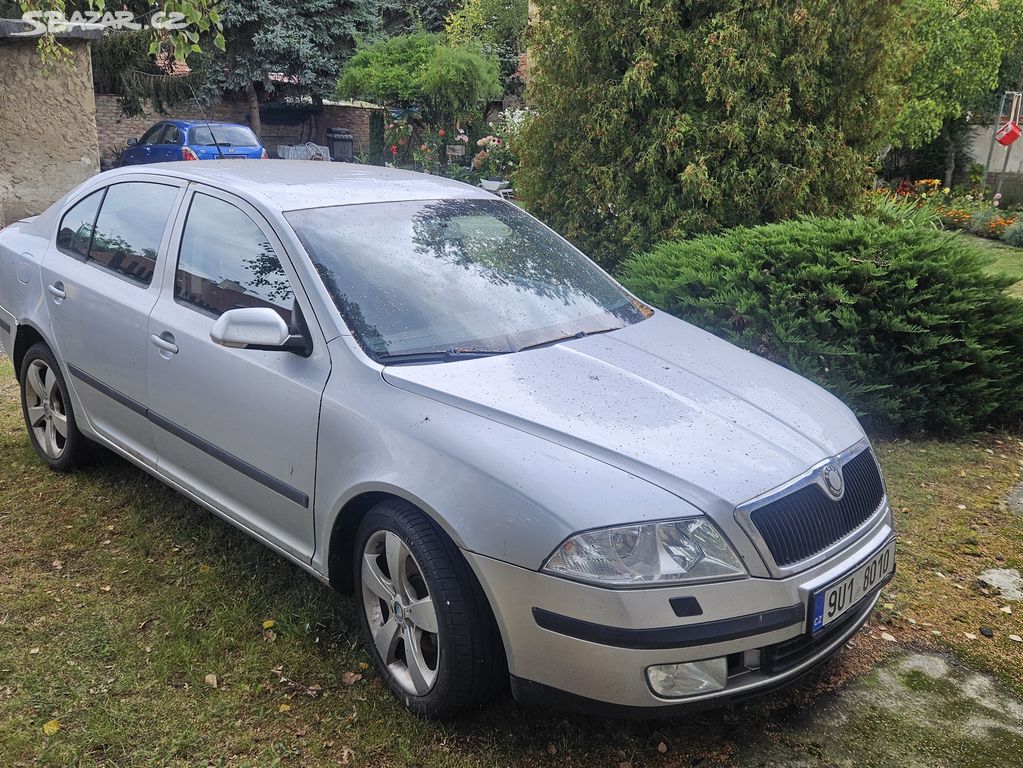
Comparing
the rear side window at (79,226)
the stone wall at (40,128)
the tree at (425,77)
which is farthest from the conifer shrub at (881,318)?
the tree at (425,77)

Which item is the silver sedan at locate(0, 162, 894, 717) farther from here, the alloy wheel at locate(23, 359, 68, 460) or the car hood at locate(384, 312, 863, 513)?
the alloy wheel at locate(23, 359, 68, 460)

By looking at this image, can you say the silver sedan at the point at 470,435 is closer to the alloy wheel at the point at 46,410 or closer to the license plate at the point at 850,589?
the license plate at the point at 850,589

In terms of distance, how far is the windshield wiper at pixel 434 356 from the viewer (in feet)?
9.65

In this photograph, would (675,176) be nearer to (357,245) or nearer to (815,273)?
(815,273)

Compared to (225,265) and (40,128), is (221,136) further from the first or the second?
(225,265)

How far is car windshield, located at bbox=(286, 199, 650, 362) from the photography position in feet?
10.1

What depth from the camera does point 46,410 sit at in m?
4.62

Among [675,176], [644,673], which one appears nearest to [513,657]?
[644,673]

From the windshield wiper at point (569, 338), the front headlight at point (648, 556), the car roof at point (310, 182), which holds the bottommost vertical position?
the front headlight at point (648, 556)

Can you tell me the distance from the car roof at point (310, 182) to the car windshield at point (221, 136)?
15325 mm

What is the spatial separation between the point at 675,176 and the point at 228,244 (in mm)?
4199

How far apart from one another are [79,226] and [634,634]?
3.43m

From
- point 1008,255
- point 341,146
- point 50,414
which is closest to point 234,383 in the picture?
point 50,414

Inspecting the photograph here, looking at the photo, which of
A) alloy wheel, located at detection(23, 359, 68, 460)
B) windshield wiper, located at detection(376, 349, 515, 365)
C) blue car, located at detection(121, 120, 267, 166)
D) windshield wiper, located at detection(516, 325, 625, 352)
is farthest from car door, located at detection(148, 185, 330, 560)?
blue car, located at detection(121, 120, 267, 166)
